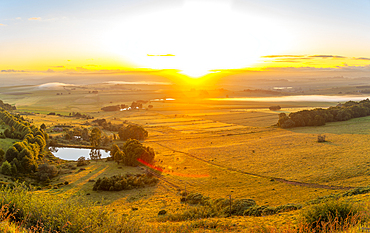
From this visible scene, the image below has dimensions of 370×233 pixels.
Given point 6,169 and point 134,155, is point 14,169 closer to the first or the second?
point 6,169

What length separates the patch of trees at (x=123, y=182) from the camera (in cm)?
3606

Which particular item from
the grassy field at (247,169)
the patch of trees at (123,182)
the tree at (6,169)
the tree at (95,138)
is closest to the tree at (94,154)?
the tree at (95,138)

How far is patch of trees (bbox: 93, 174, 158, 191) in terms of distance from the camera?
36.1m

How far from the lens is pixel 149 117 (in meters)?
114

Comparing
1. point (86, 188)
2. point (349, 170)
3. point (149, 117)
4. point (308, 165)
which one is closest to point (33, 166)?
point (86, 188)

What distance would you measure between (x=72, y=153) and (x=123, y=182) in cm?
3213

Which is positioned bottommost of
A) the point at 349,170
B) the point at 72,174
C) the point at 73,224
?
the point at 72,174

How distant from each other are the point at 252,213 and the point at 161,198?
1377cm

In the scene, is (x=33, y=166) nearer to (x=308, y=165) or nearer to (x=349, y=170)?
(x=308, y=165)

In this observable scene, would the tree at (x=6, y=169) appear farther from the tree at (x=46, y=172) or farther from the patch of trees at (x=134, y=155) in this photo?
the patch of trees at (x=134, y=155)

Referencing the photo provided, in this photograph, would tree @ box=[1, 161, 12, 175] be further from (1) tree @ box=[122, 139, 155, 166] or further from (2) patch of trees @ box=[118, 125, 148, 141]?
(2) patch of trees @ box=[118, 125, 148, 141]

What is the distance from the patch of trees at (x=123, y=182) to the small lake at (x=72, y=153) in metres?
23.8

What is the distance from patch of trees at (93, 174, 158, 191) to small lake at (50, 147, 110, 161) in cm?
2382

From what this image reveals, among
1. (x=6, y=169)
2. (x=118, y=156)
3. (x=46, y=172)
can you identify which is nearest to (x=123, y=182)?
(x=118, y=156)
